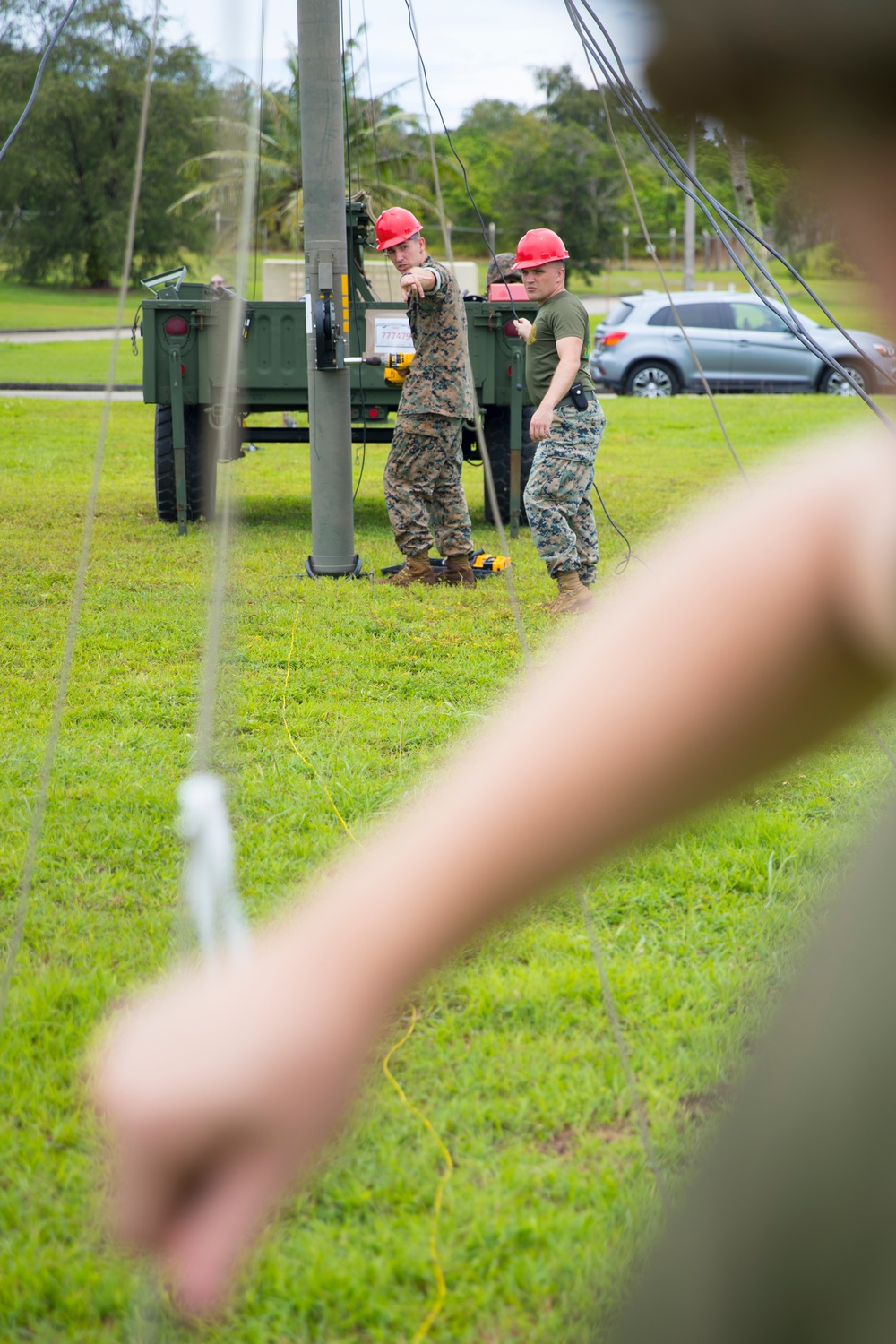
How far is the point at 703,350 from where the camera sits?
15.7m

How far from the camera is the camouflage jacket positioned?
272 inches

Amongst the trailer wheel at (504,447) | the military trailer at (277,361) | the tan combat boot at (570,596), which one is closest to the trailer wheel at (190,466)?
the military trailer at (277,361)

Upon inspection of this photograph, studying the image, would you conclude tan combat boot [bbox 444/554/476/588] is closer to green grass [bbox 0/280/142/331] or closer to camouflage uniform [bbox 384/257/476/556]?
camouflage uniform [bbox 384/257/476/556]

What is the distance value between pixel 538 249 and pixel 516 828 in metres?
6.32

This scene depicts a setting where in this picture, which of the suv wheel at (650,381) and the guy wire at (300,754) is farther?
the suv wheel at (650,381)

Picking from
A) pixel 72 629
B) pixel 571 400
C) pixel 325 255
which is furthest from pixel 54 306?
pixel 72 629

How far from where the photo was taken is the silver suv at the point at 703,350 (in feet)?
50.5

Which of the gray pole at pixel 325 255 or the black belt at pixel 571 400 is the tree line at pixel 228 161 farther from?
the black belt at pixel 571 400

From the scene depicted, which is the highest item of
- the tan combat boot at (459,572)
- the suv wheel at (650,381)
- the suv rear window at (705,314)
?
the suv rear window at (705,314)

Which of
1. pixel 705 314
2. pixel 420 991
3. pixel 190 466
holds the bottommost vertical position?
pixel 420 991

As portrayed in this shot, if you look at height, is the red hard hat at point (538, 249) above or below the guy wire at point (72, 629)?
above

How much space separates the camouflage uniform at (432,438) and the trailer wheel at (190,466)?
185 cm

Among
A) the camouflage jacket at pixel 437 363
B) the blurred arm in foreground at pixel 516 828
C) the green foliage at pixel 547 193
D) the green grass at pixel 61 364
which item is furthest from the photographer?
the green foliage at pixel 547 193

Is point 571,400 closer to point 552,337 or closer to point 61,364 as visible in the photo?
point 552,337
